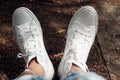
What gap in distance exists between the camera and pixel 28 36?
1.65 m

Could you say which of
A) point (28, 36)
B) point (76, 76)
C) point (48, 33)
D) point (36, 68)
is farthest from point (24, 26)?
point (76, 76)

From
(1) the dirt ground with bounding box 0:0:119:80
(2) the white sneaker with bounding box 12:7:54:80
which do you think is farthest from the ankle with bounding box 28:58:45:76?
(1) the dirt ground with bounding box 0:0:119:80

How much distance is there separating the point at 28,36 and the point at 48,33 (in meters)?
0.20

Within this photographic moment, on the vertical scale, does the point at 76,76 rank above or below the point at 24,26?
below

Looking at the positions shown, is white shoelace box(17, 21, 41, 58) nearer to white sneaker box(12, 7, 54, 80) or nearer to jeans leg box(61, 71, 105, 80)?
white sneaker box(12, 7, 54, 80)

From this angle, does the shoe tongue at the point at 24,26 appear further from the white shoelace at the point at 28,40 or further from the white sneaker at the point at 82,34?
the white sneaker at the point at 82,34

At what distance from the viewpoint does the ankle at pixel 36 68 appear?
4.81 ft

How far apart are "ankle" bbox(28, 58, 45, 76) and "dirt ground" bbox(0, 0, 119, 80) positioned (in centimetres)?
14

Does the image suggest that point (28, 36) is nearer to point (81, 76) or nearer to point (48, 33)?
point (48, 33)

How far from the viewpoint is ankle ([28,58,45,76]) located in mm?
1465

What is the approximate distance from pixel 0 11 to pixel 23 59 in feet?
1.29

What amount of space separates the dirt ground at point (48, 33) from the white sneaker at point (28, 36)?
0.32ft

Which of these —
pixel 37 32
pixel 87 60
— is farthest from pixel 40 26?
pixel 87 60

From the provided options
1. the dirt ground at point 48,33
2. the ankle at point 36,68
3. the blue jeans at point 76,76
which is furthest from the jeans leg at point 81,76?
the dirt ground at point 48,33
